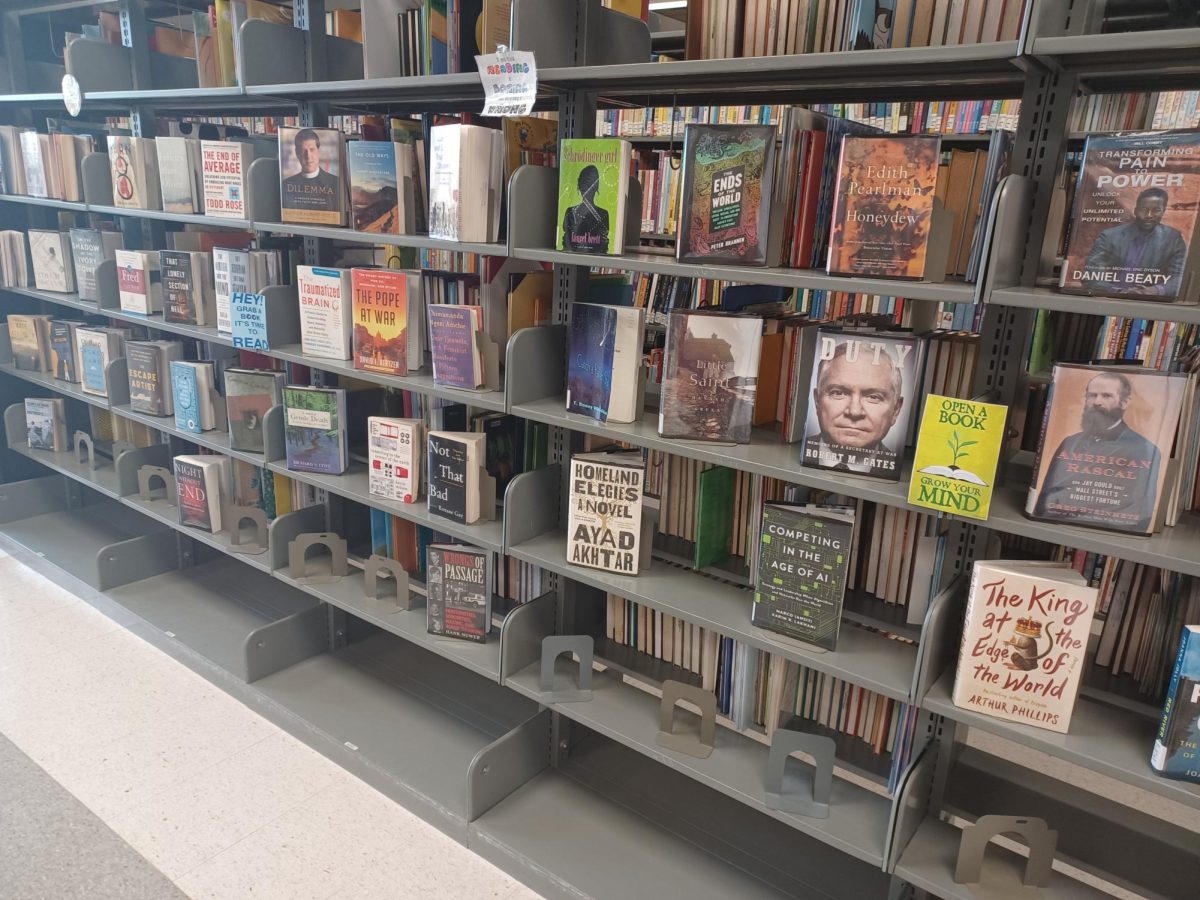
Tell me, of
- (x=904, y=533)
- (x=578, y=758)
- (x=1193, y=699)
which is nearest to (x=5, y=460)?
(x=578, y=758)

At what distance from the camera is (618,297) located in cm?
217

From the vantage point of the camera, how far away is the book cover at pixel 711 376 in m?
1.76

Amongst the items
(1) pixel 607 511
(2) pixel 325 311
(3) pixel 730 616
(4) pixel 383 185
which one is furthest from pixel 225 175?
(3) pixel 730 616

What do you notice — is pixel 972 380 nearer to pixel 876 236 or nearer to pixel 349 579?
pixel 876 236

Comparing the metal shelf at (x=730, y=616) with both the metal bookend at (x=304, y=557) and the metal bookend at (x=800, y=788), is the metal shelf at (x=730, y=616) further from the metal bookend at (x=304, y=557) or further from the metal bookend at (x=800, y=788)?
the metal bookend at (x=304, y=557)

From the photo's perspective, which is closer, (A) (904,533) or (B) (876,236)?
(B) (876,236)

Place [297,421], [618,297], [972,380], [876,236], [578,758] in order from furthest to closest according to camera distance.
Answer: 1. [297,421]
2. [578,758]
3. [618,297]
4. [972,380]
5. [876,236]

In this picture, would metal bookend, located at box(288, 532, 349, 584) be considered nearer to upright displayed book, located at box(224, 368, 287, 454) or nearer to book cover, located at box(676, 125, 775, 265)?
upright displayed book, located at box(224, 368, 287, 454)

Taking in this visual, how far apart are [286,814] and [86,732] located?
2.63ft

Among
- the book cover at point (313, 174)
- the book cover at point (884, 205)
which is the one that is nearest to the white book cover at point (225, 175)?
the book cover at point (313, 174)

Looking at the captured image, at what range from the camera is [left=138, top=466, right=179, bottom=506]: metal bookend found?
3301 millimetres

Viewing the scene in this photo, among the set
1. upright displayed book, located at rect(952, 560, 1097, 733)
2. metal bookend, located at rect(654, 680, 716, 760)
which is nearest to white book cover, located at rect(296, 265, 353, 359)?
metal bookend, located at rect(654, 680, 716, 760)

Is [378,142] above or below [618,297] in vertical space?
above

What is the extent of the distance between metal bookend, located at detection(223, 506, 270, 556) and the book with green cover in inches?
66.9
